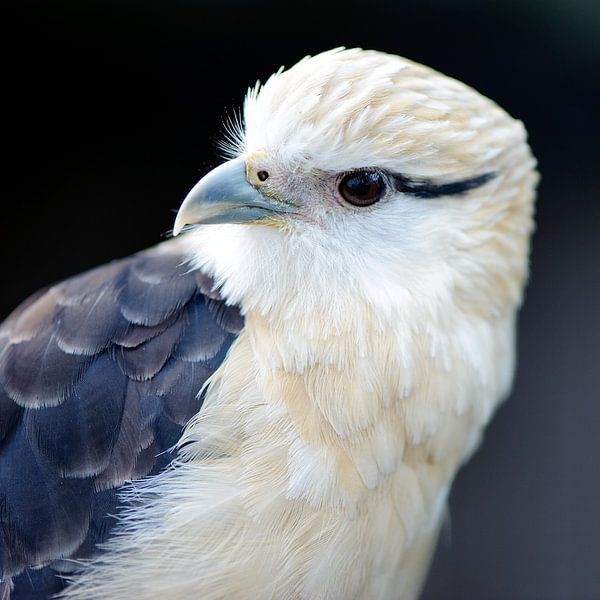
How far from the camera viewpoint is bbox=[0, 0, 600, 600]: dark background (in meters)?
3.95

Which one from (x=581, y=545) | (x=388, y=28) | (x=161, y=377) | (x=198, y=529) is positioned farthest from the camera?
(x=581, y=545)

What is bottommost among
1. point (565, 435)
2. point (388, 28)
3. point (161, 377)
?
point (565, 435)

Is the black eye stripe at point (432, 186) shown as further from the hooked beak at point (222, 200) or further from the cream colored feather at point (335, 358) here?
the hooked beak at point (222, 200)

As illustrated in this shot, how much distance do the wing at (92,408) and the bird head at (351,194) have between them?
167mm

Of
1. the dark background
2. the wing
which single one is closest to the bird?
the wing

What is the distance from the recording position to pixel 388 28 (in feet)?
12.7

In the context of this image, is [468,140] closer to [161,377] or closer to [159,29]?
[161,377]

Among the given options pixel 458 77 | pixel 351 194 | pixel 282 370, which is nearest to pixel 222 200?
pixel 351 194

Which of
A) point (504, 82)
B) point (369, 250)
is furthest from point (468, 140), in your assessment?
point (504, 82)

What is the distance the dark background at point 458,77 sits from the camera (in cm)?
395

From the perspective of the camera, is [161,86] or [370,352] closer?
[370,352]

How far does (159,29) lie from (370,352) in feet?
8.83

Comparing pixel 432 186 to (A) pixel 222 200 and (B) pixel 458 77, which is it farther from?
(B) pixel 458 77

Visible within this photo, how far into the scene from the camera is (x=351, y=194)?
85.7 inches
